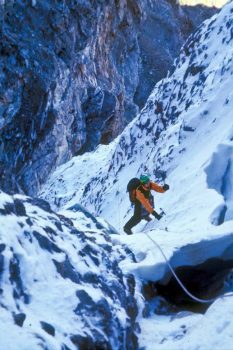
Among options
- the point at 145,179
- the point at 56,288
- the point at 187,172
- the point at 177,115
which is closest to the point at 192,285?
the point at 56,288

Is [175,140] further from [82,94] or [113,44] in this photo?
[113,44]

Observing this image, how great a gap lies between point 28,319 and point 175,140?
8199 mm

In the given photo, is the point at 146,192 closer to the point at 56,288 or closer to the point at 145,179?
the point at 145,179

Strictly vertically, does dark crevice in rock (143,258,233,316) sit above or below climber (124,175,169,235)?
below

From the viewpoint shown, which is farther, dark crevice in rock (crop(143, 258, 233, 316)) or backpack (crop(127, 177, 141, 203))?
backpack (crop(127, 177, 141, 203))

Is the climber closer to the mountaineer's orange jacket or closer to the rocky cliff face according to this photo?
the mountaineer's orange jacket

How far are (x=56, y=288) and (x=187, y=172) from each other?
580cm

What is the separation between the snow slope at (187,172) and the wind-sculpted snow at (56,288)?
52cm

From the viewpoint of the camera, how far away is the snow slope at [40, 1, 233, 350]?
28.1 feet

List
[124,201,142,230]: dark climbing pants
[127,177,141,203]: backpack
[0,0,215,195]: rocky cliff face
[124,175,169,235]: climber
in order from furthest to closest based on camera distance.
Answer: [0,0,215,195]: rocky cliff face → [124,201,142,230]: dark climbing pants → [127,177,141,203]: backpack → [124,175,169,235]: climber

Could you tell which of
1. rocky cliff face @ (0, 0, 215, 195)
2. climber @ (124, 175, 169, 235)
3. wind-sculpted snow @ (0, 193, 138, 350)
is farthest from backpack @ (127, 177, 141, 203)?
rocky cliff face @ (0, 0, 215, 195)

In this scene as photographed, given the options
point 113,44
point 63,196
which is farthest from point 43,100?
point 113,44

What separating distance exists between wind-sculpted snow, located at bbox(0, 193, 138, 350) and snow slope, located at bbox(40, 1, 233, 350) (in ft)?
1.71

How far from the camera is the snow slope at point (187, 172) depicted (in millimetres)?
8562
